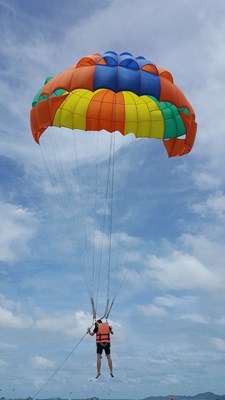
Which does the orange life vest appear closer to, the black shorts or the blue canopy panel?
the black shorts

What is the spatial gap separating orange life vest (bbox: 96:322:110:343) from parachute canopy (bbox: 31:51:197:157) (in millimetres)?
7913

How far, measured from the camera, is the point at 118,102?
70.4ft

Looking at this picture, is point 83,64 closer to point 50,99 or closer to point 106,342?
point 50,99

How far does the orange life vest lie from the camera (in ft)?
58.6

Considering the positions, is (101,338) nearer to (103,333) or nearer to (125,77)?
(103,333)

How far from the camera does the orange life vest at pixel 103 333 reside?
Result: 1788 centimetres

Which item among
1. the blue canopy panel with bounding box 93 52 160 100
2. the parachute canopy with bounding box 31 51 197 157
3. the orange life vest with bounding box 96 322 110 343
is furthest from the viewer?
the parachute canopy with bounding box 31 51 197 157

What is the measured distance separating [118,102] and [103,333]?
376 inches

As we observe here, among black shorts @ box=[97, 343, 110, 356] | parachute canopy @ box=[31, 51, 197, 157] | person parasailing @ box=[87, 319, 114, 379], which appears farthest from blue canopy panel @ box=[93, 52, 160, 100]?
black shorts @ box=[97, 343, 110, 356]

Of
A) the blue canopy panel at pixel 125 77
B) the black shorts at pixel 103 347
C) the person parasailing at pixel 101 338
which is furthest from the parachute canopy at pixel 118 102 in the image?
the black shorts at pixel 103 347

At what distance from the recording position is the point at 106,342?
17.9 m

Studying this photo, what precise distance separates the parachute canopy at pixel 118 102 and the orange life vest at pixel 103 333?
791cm

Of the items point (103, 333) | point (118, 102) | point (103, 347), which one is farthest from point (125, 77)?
point (103, 347)

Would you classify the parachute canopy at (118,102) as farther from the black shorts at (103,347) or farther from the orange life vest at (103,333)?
the black shorts at (103,347)
